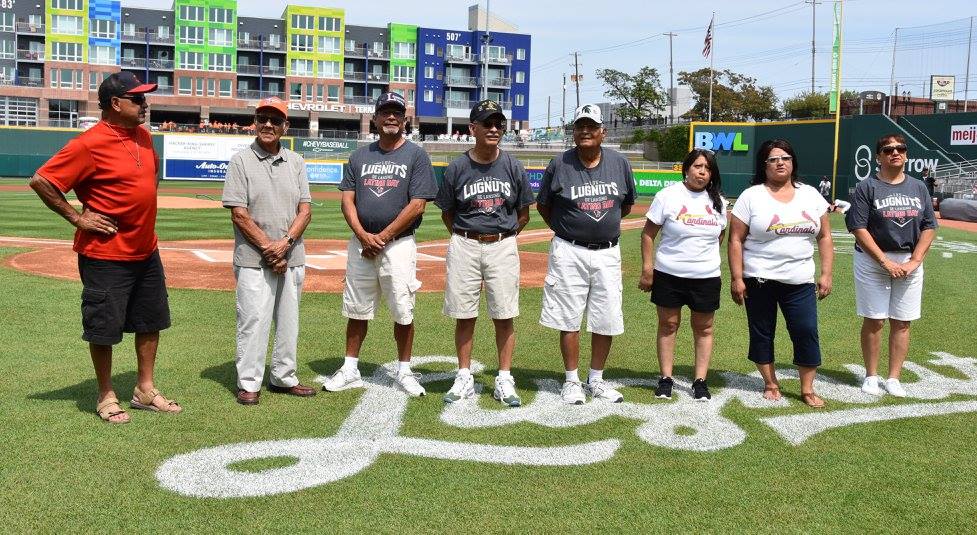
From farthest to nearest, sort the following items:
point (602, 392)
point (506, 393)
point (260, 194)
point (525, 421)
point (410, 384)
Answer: point (410, 384)
point (602, 392)
point (506, 393)
point (260, 194)
point (525, 421)

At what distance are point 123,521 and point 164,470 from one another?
2.03ft

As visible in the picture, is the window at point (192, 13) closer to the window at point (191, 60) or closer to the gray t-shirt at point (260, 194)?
the window at point (191, 60)

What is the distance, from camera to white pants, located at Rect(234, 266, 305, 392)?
5.78 metres

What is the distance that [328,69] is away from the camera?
258 feet

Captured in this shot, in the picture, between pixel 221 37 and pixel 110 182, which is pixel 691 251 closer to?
pixel 110 182

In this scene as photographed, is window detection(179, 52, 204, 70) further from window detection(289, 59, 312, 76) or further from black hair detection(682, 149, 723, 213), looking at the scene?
black hair detection(682, 149, 723, 213)

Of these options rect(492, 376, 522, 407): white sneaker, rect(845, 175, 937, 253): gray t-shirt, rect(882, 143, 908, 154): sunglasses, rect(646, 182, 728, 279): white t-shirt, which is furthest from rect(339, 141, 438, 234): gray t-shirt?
rect(882, 143, 908, 154): sunglasses

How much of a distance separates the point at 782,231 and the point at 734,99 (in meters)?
69.0

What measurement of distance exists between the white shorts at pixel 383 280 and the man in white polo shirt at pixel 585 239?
939mm

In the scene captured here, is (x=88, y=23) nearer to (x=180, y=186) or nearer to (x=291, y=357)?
(x=180, y=186)

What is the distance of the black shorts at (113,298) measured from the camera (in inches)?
203

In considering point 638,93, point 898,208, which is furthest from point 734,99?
point 898,208

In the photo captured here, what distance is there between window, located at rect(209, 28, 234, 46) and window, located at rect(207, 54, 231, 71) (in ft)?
3.22

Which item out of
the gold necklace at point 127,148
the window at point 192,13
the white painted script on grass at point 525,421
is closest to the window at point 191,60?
the window at point 192,13
